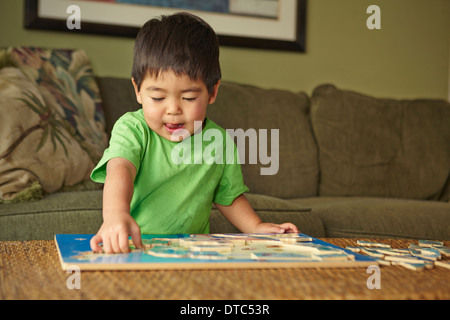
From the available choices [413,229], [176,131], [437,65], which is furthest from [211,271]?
[437,65]

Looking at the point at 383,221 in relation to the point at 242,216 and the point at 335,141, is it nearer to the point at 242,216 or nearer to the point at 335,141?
the point at 242,216

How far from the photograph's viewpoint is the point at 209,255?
73cm

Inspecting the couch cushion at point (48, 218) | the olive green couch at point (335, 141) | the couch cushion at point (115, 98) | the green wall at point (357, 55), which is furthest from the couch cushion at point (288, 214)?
the green wall at point (357, 55)

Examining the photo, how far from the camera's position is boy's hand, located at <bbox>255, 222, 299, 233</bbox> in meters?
1.06

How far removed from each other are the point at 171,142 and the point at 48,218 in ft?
1.43

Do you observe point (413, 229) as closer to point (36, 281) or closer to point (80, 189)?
point (80, 189)

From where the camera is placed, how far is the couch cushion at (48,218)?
1.38 meters

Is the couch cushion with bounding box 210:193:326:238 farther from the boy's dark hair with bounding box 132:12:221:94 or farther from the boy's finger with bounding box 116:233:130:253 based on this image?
the boy's finger with bounding box 116:233:130:253

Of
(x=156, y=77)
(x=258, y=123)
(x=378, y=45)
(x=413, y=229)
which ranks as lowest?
(x=413, y=229)

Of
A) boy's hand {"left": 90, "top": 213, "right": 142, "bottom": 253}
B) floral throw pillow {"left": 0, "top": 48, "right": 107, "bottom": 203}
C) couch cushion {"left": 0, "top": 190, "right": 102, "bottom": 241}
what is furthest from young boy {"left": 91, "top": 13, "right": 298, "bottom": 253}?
floral throw pillow {"left": 0, "top": 48, "right": 107, "bottom": 203}

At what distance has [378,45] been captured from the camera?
9.75ft

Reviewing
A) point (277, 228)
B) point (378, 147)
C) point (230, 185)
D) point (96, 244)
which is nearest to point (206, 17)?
point (378, 147)

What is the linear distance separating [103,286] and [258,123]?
1.75 m
